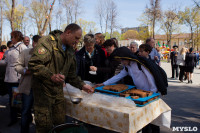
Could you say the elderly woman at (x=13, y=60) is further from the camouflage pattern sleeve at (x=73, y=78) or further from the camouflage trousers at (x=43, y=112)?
the camouflage trousers at (x=43, y=112)

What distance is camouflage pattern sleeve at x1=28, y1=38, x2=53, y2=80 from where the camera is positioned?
195cm

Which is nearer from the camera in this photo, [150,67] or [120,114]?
[120,114]

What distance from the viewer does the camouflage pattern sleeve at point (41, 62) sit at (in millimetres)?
1950

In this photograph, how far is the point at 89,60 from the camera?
357cm

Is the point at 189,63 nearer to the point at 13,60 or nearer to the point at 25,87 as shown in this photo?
the point at 13,60

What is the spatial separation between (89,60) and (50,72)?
5.39 feet

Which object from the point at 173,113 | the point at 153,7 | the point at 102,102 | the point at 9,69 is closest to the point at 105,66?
the point at 102,102

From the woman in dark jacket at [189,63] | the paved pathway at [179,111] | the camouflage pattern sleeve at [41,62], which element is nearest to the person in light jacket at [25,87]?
the paved pathway at [179,111]

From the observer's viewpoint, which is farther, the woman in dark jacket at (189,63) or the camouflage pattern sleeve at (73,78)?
the woman in dark jacket at (189,63)

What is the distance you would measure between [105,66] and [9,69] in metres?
2.10

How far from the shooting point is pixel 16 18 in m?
39.1

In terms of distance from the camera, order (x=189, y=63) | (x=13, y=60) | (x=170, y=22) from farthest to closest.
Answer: (x=170, y=22), (x=189, y=63), (x=13, y=60)

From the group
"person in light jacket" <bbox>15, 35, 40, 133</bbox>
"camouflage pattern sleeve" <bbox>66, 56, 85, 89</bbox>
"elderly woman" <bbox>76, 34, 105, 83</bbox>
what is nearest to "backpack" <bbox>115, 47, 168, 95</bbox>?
"camouflage pattern sleeve" <bbox>66, 56, 85, 89</bbox>

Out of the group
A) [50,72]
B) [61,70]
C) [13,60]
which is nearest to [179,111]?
[61,70]
